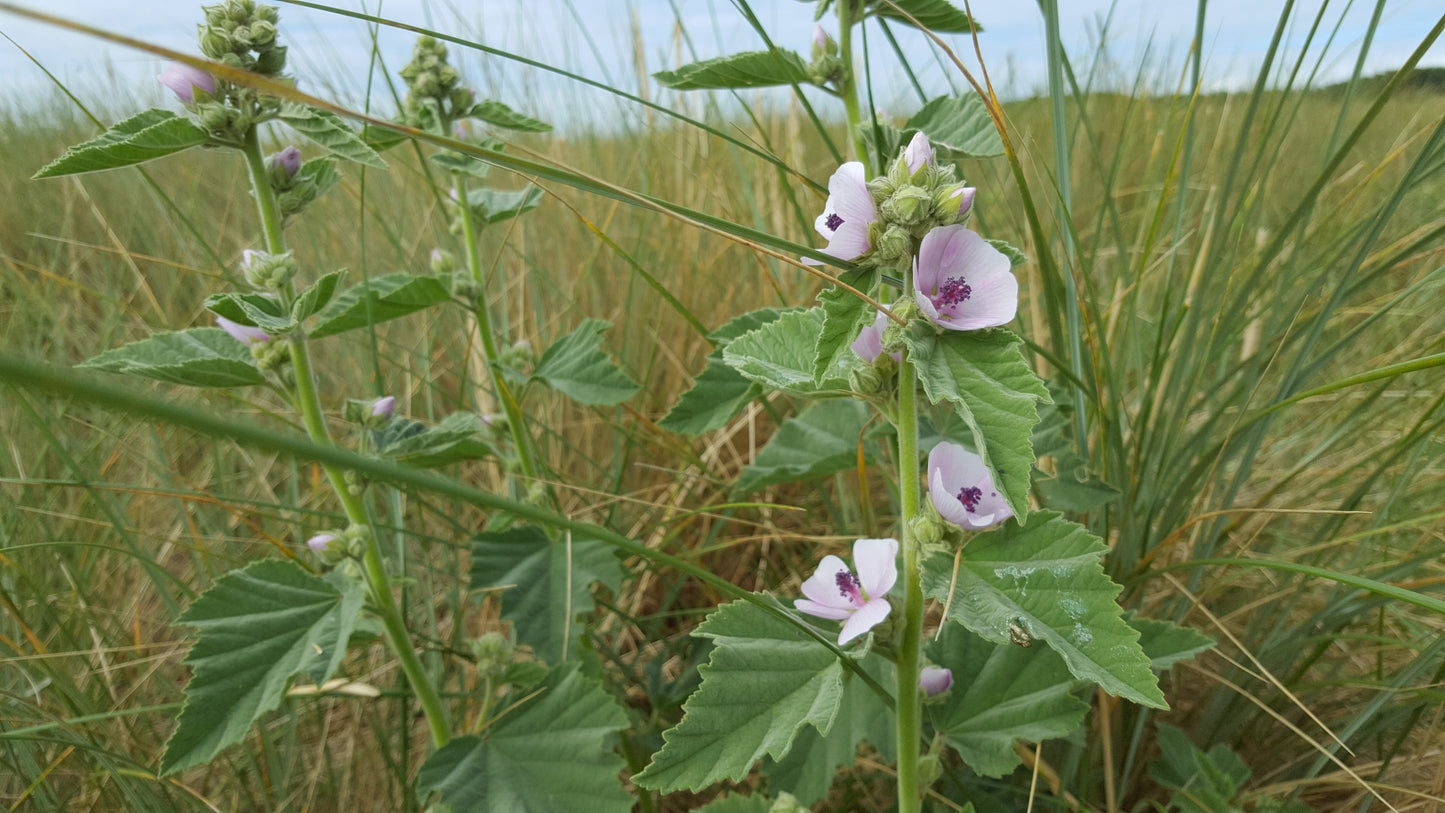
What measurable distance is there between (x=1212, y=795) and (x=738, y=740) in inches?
33.8

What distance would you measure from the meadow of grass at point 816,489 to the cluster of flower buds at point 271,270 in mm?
223

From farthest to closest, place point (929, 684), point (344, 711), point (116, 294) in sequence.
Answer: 1. point (116, 294)
2. point (344, 711)
3. point (929, 684)

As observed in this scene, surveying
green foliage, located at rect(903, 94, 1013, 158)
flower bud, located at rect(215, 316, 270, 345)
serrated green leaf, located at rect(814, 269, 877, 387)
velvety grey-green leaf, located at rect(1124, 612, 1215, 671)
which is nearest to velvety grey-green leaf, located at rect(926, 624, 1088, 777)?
velvety grey-green leaf, located at rect(1124, 612, 1215, 671)

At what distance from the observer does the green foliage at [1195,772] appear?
4.77 ft

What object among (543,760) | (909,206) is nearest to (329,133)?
(909,206)

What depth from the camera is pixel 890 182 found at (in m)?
1.03

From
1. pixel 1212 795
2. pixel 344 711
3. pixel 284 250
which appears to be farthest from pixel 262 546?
pixel 1212 795

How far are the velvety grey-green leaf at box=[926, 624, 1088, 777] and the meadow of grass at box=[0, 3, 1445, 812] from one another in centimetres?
6

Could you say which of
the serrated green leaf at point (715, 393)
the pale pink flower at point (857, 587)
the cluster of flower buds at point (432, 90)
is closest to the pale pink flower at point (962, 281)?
the pale pink flower at point (857, 587)

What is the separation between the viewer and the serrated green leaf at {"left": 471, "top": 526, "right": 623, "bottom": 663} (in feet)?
5.94

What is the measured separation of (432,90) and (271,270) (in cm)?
67

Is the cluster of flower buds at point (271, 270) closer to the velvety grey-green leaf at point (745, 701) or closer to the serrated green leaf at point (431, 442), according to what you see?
the serrated green leaf at point (431, 442)

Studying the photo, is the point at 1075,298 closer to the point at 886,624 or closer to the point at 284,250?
the point at 886,624

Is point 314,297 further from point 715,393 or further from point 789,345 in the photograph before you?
point 789,345
